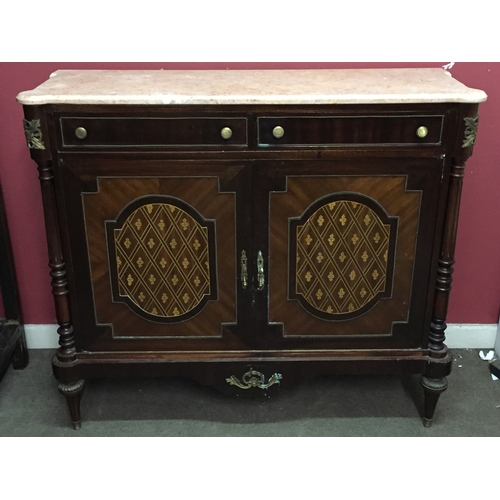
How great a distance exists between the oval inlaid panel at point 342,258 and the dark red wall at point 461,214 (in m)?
0.54

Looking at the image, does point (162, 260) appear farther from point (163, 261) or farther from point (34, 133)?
point (34, 133)

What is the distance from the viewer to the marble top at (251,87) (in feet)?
5.11

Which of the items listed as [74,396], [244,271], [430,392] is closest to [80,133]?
[244,271]

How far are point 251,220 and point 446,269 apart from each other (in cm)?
56

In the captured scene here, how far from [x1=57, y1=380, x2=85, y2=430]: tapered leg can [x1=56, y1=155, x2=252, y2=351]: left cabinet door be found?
0.12m

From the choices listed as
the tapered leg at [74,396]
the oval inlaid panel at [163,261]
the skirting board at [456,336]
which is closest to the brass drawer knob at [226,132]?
the oval inlaid panel at [163,261]

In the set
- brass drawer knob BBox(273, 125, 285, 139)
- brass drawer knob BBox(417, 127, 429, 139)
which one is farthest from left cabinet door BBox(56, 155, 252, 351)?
brass drawer knob BBox(417, 127, 429, 139)

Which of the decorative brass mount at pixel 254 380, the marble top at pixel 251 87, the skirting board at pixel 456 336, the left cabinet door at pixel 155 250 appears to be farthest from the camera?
the skirting board at pixel 456 336

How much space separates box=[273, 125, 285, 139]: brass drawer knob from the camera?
1.60m

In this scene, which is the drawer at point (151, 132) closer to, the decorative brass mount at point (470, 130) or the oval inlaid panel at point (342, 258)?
the oval inlaid panel at point (342, 258)

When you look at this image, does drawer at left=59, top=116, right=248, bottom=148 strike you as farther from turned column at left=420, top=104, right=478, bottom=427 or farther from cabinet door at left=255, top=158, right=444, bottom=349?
turned column at left=420, top=104, right=478, bottom=427
